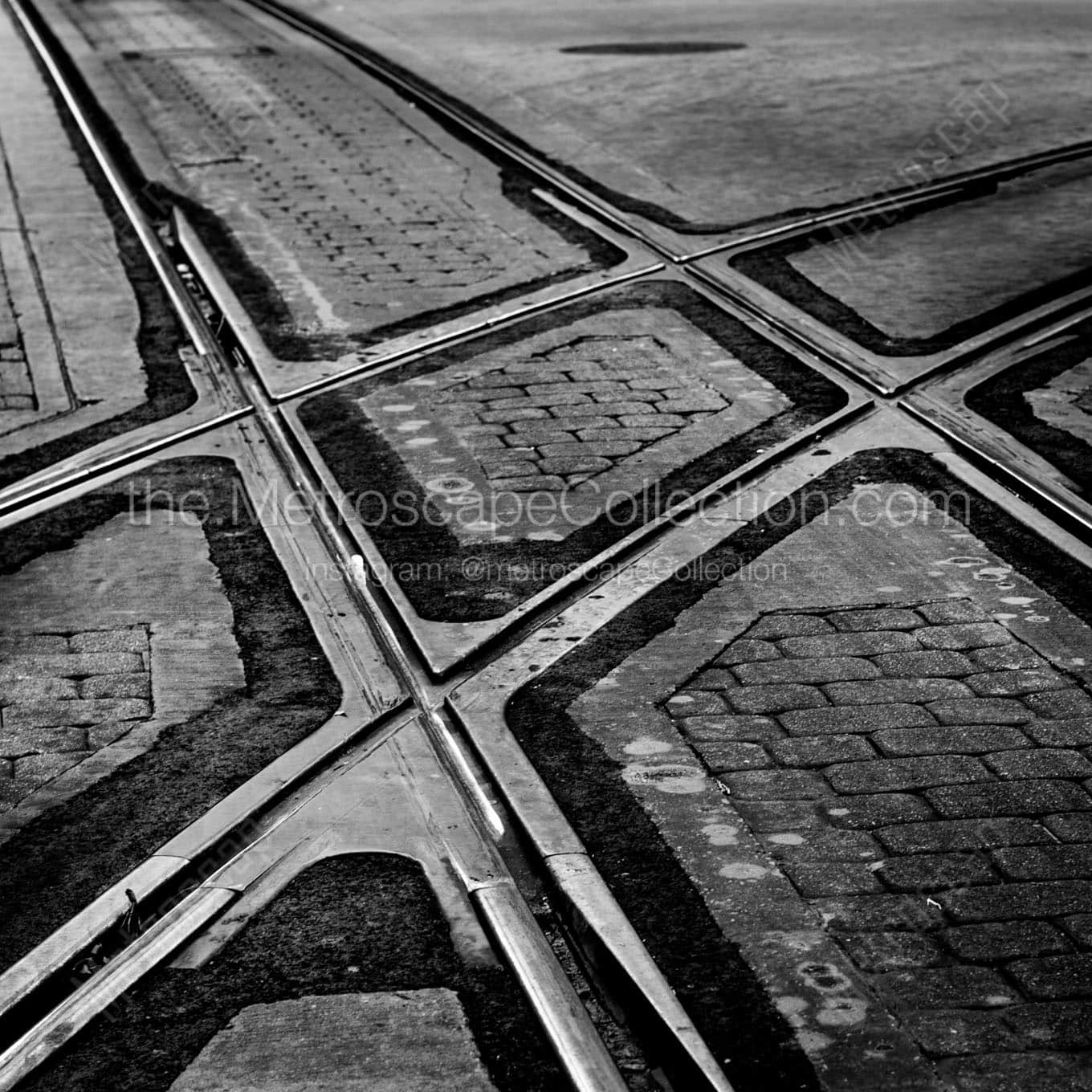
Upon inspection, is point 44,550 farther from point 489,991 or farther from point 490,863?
point 489,991

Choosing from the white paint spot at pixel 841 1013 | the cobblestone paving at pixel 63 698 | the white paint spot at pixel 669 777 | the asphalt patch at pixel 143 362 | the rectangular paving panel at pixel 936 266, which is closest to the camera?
the white paint spot at pixel 841 1013

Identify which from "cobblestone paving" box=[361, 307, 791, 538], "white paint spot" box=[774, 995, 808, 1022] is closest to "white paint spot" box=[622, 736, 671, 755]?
"white paint spot" box=[774, 995, 808, 1022]

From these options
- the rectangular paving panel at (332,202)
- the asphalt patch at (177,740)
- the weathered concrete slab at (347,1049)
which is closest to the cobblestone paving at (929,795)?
the weathered concrete slab at (347,1049)

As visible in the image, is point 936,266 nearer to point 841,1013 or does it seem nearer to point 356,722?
point 356,722

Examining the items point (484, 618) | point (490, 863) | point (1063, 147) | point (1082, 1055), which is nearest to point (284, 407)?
point (484, 618)

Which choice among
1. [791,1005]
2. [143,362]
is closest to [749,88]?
[143,362]

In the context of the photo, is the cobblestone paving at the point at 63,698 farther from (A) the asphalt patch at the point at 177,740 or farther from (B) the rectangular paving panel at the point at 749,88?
(B) the rectangular paving panel at the point at 749,88

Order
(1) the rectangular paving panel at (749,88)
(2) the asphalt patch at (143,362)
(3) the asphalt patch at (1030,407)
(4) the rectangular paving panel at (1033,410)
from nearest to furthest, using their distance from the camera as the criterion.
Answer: (4) the rectangular paving panel at (1033,410)
(3) the asphalt patch at (1030,407)
(2) the asphalt patch at (143,362)
(1) the rectangular paving panel at (749,88)
